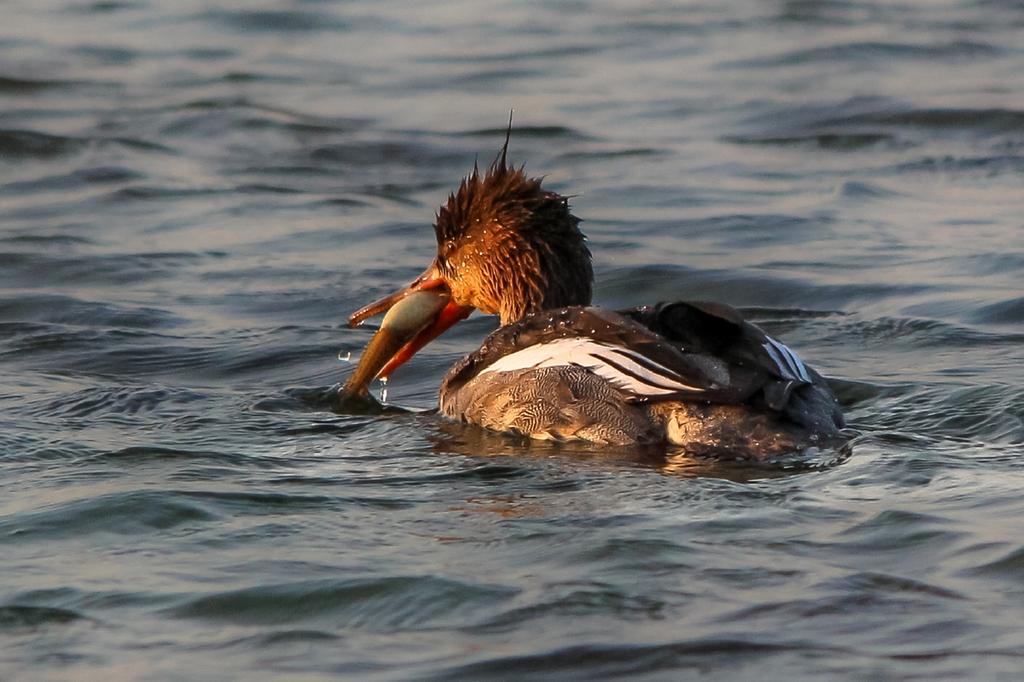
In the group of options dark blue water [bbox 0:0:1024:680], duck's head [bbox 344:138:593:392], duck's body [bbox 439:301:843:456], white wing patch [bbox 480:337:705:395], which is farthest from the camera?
duck's head [bbox 344:138:593:392]

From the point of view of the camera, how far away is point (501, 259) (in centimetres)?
871

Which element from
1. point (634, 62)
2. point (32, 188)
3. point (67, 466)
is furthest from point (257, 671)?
point (634, 62)

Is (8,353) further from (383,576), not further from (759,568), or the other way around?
(759,568)

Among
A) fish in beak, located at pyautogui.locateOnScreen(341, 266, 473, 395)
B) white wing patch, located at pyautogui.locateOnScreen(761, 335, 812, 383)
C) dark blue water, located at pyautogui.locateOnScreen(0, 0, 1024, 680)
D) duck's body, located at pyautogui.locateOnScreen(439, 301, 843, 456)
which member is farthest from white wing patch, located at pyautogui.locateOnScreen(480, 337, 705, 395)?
fish in beak, located at pyautogui.locateOnScreen(341, 266, 473, 395)

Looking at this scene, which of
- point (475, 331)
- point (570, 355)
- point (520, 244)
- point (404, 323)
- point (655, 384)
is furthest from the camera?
point (475, 331)

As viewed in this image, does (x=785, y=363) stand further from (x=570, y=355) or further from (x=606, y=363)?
(x=570, y=355)

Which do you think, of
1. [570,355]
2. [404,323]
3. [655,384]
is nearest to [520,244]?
[404,323]

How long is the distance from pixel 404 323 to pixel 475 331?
1584 millimetres

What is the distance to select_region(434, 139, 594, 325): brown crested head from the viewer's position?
28.5 ft

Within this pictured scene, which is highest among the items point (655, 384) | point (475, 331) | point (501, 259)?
point (501, 259)

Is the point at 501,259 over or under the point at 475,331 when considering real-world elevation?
over

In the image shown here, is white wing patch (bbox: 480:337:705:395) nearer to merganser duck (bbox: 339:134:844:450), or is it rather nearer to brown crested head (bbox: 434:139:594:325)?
merganser duck (bbox: 339:134:844:450)

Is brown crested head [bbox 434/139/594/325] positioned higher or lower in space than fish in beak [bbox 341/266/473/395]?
higher

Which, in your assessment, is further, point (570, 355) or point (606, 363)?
point (570, 355)
